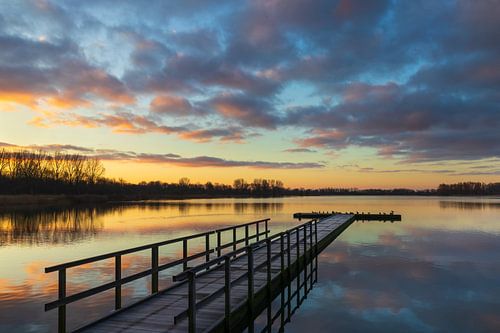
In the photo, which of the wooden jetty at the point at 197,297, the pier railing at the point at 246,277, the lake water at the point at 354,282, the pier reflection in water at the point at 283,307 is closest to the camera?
the pier railing at the point at 246,277

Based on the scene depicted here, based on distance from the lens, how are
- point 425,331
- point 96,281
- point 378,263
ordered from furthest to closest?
point 378,263
point 96,281
point 425,331

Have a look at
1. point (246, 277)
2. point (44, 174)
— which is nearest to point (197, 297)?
point (246, 277)

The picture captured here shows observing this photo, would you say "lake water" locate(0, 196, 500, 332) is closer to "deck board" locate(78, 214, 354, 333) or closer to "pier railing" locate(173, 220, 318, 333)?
"pier railing" locate(173, 220, 318, 333)

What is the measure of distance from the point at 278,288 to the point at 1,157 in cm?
10122

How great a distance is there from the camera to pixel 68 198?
7512 cm

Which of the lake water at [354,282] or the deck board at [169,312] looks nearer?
the deck board at [169,312]

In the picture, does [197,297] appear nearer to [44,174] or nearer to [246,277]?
[246,277]

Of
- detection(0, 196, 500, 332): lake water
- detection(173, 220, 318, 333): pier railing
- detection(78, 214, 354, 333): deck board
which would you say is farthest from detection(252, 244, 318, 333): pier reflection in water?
detection(78, 214, 354, 333): deck board

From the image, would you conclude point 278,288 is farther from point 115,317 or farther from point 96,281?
point 96,281

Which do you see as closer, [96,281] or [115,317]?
[115,317]

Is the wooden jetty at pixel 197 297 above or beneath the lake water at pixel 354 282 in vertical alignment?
above

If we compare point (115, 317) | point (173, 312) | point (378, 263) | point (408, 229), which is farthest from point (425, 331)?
point (408, 229)

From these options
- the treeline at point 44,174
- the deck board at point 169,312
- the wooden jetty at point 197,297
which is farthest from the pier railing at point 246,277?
the treeline at point 44,174

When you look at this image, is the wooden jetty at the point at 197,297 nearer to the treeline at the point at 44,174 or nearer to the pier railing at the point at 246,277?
the pier railing at the point at 246,277
